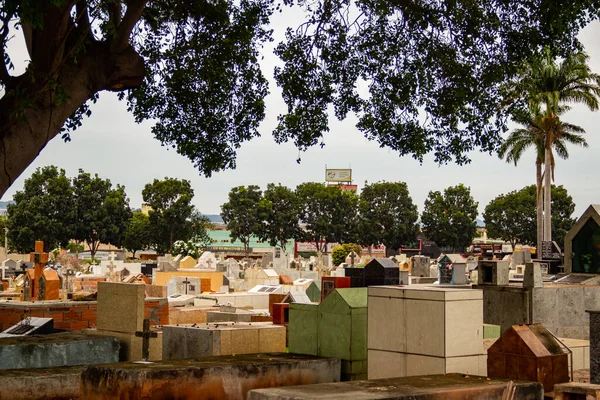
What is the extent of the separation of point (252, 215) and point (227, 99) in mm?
68100

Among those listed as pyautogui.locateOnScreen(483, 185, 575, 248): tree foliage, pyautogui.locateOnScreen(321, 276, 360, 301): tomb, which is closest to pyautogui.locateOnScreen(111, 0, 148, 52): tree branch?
pyautogui.locateOnScreen(321, 276, 360, 301): tomb

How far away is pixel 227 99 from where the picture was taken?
10062 millimetres

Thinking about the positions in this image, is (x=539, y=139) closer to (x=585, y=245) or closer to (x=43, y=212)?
(x=585, y=245)

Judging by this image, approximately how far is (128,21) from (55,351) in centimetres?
347

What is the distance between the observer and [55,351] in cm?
820

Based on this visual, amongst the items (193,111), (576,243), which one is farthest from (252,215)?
(193,111)

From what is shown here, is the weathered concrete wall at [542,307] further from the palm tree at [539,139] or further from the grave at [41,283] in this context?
the palm tree at [539,139]

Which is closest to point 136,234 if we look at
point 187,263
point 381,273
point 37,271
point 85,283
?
point 187,263

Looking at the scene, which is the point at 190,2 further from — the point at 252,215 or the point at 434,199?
the point at 434,199

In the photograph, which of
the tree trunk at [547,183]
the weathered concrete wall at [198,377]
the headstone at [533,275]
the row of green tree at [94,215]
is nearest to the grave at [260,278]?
the tree trunk at [547,183]

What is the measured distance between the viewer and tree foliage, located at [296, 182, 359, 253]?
256 ft

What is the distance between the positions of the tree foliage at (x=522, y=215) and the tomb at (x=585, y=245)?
64280 millimetres

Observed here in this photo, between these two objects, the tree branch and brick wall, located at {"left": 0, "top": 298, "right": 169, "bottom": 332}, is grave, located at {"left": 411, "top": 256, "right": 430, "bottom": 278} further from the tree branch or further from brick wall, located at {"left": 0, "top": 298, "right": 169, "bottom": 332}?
the tree branch

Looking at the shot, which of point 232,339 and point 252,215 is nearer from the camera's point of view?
point 232,339
